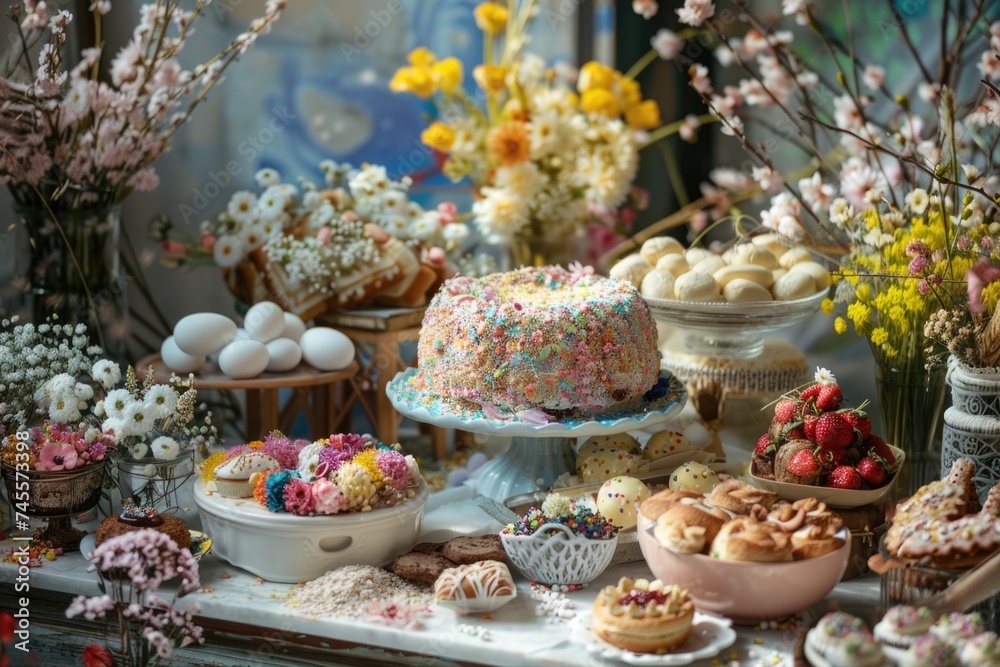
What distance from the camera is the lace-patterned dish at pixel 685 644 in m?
1.56

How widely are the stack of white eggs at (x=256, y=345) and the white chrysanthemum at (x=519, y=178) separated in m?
0.78

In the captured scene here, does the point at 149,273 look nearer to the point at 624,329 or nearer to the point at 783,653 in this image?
the point at 624,329

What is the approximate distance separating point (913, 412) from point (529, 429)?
2.59 ft

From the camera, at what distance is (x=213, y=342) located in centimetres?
232

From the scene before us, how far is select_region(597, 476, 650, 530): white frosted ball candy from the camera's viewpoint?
1.96 meters

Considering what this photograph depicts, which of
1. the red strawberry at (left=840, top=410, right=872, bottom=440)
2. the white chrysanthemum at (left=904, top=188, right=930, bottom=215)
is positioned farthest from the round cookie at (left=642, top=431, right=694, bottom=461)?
the white chrysanthemum at (left=904, top=188, right=930, bottom=215)

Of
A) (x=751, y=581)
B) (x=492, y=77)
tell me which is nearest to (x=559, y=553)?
(x=751, y=581)

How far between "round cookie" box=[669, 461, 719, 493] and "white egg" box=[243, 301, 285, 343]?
91 cm

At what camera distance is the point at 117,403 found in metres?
2.01

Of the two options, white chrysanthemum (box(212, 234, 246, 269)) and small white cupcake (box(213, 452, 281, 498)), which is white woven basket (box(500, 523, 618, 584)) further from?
white chrysanthemum (box(212, 234, 246, 269))

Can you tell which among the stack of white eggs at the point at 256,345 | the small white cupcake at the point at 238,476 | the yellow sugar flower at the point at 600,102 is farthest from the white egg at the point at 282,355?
the yellow sugar flower at the point at 600,102

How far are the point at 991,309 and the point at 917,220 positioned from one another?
0.87ft

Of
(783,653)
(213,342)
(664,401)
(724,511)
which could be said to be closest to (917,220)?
(664,401)

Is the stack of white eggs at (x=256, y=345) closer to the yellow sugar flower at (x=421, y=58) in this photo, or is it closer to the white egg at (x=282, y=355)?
the white egg at (x=282, y=355)
